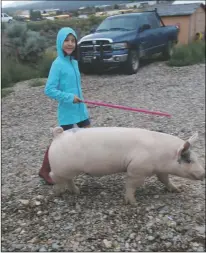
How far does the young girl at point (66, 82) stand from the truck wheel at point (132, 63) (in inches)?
273

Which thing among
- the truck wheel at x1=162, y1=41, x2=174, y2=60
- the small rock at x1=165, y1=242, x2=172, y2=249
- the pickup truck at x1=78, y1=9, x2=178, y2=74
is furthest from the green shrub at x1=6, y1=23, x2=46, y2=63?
the small rock at x1=165, y1=242, x2=172, y2=249

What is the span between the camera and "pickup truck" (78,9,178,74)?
33.6 feet

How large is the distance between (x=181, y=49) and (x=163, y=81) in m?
3.61

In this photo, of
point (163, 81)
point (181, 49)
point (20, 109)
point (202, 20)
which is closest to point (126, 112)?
point (20, 109)

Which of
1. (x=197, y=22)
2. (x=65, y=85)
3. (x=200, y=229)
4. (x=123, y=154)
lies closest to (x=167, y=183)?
(x=200, y=229)

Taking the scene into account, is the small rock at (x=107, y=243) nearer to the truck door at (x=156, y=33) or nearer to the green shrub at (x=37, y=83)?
the green shrub at (x=37, y=83)

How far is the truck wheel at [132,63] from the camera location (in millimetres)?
10602

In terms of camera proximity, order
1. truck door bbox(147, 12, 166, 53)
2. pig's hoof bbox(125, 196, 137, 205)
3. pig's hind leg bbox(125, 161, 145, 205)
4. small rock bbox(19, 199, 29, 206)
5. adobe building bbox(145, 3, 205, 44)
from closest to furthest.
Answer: pig's hind leg bbox(125, 161, 145, 205) → pig's hoof bbox(125, 196, 137, 205) → small rock bbox(19, 199, 29, 206) → truck door bbox(147, 12, 166, 53) → adobe building bbox(145, 3, 205, 44)

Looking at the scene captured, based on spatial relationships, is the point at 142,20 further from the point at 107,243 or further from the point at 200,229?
the point at 107,243

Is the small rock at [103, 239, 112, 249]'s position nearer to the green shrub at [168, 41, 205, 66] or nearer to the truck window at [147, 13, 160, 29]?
the green shrub at [168, 41, 205, 66]

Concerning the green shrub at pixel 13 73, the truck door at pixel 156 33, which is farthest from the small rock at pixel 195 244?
the truck door at pixel 156 33

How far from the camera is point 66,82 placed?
145 inches

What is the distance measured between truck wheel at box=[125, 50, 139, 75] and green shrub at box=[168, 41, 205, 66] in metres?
1.79

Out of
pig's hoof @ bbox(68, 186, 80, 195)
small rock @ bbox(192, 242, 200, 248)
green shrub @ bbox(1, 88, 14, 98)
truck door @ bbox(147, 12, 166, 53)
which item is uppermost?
truck door @ bbox(147, 12, 166, 53)
